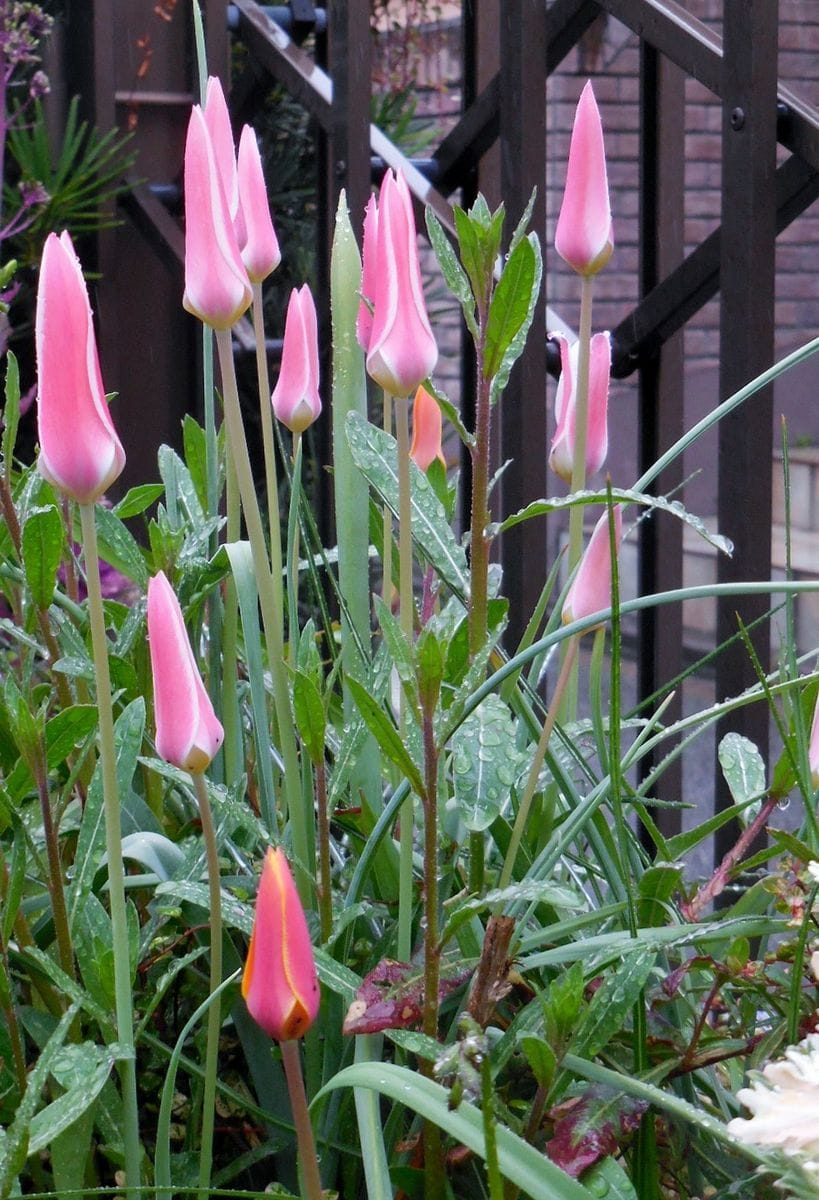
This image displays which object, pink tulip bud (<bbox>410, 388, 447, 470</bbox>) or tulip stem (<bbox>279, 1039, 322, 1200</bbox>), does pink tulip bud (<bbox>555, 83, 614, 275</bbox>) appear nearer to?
pink tulip bud (<bbox>410, 388, 447, 470</bbox>)

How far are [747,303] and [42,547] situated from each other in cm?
71

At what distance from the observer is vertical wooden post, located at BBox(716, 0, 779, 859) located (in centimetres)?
102

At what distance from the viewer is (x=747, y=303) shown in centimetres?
105

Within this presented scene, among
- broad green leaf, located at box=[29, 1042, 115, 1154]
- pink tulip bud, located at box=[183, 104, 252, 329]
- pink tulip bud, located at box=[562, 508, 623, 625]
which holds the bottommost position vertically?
broad green leaf, located at box=[29, 1042, 115, 1154]

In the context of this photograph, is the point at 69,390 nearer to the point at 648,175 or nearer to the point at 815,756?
the point at 815,756

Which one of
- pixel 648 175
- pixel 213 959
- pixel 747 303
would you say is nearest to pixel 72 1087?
pixel 213 959

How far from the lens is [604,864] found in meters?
0.50

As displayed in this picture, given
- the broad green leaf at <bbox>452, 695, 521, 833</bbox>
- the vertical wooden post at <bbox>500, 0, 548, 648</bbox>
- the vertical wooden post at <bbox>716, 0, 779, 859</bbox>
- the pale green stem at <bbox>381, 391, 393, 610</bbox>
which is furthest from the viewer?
the vertical wooden post at <bbox>500, 0, 548, 648</bbox>

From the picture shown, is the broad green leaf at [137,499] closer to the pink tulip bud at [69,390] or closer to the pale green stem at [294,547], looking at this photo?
the pale green stem at [294,547]

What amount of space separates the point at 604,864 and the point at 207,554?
0.24 m

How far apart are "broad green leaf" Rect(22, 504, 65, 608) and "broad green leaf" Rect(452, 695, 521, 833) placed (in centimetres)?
17

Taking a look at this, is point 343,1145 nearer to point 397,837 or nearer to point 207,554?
point 397,837

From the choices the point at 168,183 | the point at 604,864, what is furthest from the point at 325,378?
the point at 604,864

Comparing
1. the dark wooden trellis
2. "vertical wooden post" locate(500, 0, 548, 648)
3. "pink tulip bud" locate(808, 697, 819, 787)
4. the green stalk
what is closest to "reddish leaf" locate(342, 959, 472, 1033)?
the green stalk
